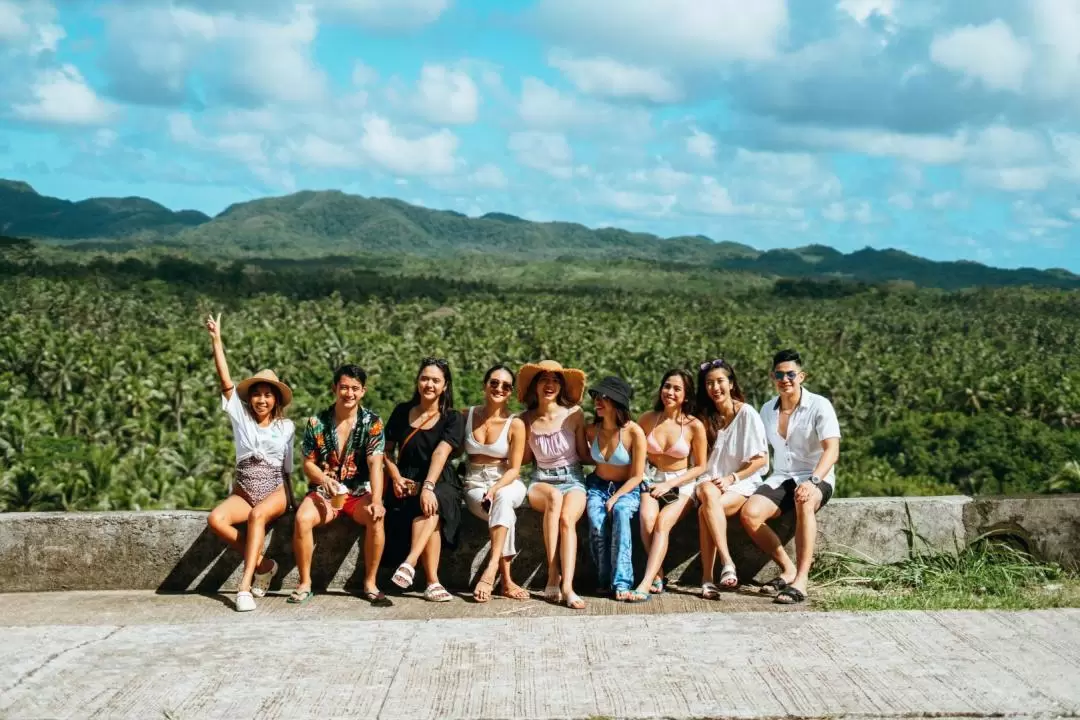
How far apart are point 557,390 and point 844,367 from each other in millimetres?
63305

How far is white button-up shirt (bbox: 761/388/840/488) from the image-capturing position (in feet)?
22.7

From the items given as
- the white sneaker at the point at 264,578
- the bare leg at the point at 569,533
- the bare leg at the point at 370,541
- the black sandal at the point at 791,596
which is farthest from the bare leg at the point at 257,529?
the black sandal at the point at 791,596

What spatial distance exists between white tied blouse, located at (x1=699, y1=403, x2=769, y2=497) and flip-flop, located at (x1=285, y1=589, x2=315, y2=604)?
2.40m

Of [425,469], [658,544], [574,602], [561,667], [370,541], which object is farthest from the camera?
[425,469]

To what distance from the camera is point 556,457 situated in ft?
22.8

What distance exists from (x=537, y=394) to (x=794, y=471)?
1626mm

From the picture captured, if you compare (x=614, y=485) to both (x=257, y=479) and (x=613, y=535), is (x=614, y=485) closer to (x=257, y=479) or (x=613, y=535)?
(x=613, y=535)

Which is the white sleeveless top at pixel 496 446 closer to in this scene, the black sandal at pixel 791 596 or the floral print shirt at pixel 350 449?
the floral print shirt at pixel 350 449

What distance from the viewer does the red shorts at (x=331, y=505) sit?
269 inches

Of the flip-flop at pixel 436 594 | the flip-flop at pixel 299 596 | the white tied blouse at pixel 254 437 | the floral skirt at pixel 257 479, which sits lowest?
the flip-flop at pixel 299 596

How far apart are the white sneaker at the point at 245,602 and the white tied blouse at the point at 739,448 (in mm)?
2681

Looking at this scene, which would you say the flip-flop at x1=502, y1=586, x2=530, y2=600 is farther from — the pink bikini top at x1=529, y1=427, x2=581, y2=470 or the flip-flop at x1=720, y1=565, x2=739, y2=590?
the flip-flop at x1=720, y1=565, x2=739, y2=590

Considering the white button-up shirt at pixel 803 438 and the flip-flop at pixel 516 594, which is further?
the white button-up shirt at pixel 803 438

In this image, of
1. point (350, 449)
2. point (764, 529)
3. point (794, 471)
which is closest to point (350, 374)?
point (350, 449)
